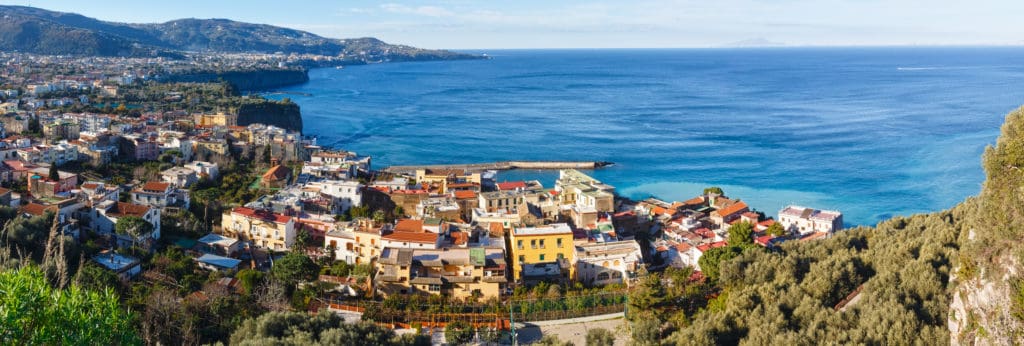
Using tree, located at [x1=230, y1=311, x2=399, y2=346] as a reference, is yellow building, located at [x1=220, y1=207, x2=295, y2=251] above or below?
below

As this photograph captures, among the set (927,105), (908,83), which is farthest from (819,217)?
(908,83)

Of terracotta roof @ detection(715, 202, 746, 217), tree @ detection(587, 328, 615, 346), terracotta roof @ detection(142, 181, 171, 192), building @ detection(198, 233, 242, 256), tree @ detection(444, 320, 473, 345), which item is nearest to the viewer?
tree @ detection(587, 328, 615, 346)

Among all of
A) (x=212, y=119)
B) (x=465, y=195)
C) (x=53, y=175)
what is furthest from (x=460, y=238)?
(x=212, y=119)

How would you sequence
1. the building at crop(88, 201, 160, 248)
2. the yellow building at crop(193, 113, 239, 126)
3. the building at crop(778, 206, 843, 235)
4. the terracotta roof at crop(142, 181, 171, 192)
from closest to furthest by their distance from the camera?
the building at crop(88, 201, 160, 248), the terracotta roof at crop(142, 181, 171, 192), the building at crop(778, 206, 843, 235), the yellow building at crop(193, 113, 239, 126)

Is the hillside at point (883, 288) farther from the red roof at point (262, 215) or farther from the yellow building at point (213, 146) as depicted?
the yellow building at point (213, 146)

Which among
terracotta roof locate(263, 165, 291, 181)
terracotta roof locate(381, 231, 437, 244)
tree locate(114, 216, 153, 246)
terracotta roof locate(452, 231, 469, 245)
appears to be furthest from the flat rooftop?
terracotta roof locate(263, 165, 291, 181)

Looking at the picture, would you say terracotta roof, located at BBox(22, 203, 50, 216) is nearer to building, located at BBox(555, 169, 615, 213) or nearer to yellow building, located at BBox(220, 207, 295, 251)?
yellow building, located at BBox(220, 207, 295, 251)

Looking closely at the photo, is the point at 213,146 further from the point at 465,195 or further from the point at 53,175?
the point at 465,195
